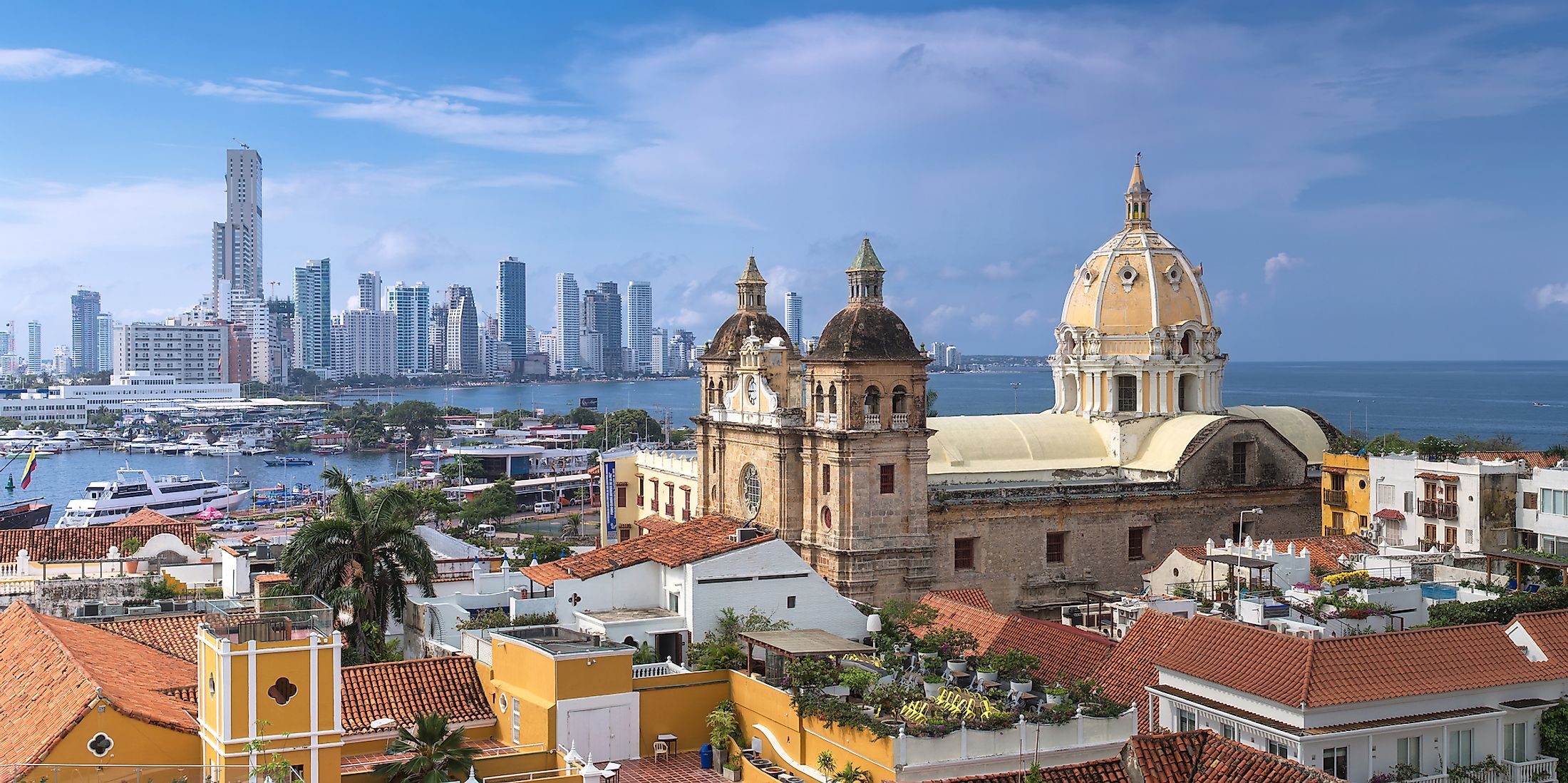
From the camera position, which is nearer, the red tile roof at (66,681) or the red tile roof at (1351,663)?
the red tile roof at (66,681)

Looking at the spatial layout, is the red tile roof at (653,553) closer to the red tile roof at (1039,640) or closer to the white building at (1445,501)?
the red tile roof at (1039,640)

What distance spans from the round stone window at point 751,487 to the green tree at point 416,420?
13629 cm

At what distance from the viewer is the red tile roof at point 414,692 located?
2331cm

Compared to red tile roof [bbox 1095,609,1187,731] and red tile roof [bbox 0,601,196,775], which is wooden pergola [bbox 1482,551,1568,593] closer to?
red tile roof [bbox 1095,609,1187,731]

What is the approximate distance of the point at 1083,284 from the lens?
178 feet

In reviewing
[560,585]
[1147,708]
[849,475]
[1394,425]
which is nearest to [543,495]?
[849,475]

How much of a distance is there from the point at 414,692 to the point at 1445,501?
2904 cm

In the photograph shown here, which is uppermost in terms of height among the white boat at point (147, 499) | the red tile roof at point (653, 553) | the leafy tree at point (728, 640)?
the red tile roof at point (653, 553)

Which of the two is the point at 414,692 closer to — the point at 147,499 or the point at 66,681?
the point at 66,681

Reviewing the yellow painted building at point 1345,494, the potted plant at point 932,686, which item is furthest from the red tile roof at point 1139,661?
the yellow painted building at point 1345,494

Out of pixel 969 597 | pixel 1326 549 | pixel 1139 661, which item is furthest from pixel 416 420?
pixel 1139 661

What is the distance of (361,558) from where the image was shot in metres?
30.9

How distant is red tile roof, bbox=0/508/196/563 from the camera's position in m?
38.7

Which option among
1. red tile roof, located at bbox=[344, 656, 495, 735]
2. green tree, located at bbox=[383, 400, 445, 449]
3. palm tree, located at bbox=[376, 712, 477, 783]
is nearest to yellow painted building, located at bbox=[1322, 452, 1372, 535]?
red tile roof, located at bbox=[344, 656, 495, 735]
